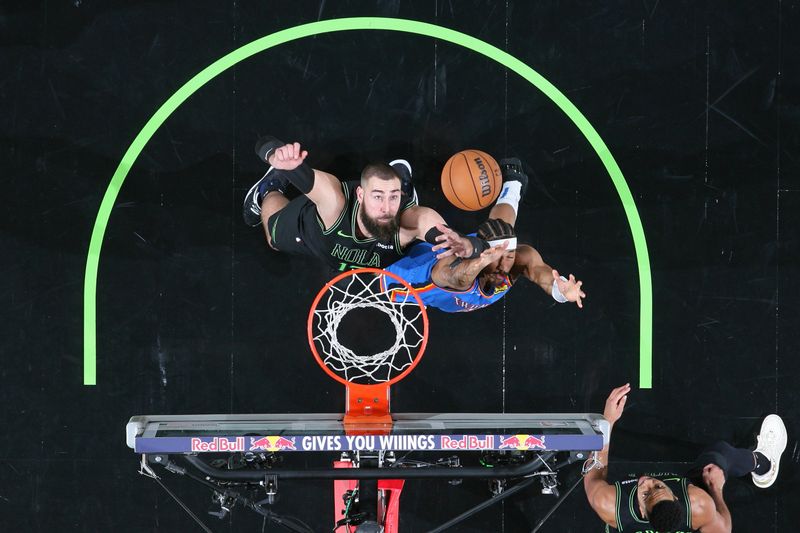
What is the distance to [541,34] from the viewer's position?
269 inches

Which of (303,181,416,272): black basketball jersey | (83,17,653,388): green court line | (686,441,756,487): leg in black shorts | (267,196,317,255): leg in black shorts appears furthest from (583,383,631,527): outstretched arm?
(267,196,317,255): leg in black shorts

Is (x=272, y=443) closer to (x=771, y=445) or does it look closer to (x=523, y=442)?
(x=523, y=442)

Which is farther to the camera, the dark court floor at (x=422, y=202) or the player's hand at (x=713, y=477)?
the dark court floor at (x=422, y=202)

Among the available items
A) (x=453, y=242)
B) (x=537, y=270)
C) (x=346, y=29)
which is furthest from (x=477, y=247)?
(x=346, y=29)

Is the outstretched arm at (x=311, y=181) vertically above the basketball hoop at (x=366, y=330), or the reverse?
the outstretched arm at (x=311, y=181)

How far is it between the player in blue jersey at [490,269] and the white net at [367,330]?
178 millimetres

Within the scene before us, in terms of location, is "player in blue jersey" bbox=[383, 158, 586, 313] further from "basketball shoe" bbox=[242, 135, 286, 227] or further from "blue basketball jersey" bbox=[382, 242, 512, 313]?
"basketball shoe" bbox=[242, 135, 286, 227]

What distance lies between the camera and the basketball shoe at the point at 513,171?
661cm

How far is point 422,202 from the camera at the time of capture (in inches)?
268

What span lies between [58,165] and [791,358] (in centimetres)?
666

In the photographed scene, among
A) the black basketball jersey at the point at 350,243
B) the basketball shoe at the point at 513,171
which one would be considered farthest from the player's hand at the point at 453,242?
the basketball shoe at the point at 513,171

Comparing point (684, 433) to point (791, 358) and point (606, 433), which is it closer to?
point (791, 358)

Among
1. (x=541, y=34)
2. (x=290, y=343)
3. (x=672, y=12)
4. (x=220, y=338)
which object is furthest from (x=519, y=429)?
(x=672, y=12)

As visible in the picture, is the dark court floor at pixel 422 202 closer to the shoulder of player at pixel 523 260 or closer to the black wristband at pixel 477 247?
the shoulder of player at pixel 523 260
